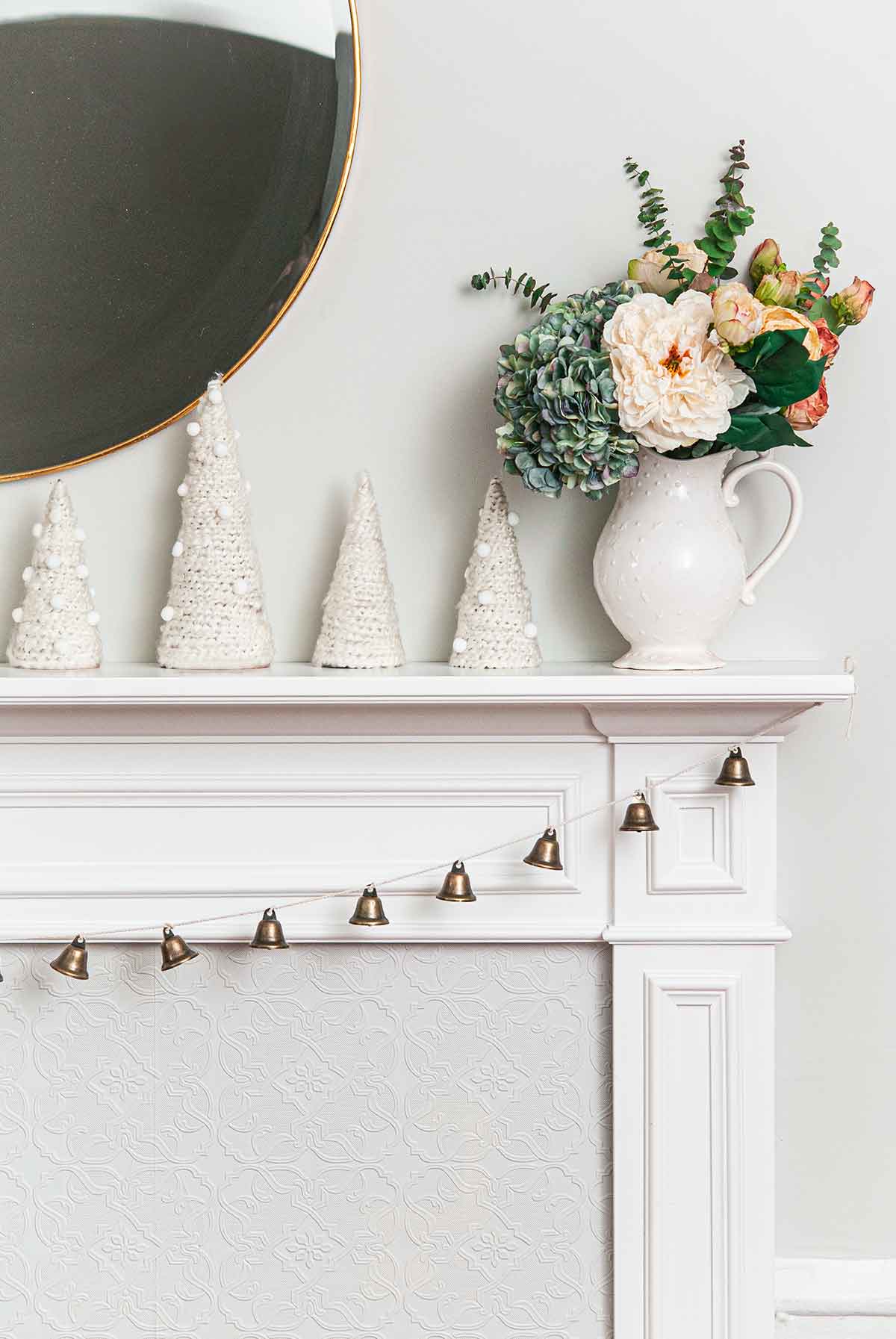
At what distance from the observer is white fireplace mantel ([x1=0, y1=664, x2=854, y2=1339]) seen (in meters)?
1.08

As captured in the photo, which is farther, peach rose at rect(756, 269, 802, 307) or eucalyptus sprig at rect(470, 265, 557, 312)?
eucalyptus sprig at rect(470, 265, 557, 312)

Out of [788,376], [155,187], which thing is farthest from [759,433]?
[155,187]

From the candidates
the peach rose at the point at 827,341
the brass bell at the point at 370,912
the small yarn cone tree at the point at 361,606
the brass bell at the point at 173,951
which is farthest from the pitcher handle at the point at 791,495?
the brass bell at the point at 173,951

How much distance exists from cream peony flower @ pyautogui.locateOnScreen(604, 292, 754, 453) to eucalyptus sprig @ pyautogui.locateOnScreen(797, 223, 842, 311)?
100 mm

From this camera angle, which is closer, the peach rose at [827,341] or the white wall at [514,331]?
the peach rose at [827,341]

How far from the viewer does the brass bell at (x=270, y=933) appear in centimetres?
103

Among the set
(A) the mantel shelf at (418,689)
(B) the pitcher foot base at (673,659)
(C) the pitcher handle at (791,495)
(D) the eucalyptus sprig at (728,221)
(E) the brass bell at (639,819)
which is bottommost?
(E) the brass bell at (639,819)

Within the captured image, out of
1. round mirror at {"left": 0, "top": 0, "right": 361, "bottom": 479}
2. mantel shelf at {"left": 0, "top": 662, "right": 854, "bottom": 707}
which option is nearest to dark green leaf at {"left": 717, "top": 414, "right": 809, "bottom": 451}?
mantel shelf at {"left": 0, "top": 662, "right": 854, "bottom": 707}

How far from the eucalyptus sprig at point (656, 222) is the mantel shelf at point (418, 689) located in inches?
14.7

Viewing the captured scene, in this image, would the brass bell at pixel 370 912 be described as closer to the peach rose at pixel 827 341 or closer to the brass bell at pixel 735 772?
the brass bell at pixel 735 772

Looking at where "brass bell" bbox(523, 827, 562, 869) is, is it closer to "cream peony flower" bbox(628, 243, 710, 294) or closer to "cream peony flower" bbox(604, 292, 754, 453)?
"cream peony flower" bbox(604, 292, 754, 453)

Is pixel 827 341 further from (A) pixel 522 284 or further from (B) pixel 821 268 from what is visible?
(A) pixel 522 284

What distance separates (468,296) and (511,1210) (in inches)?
36.6

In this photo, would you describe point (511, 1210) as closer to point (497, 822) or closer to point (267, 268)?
point (497, 822)
